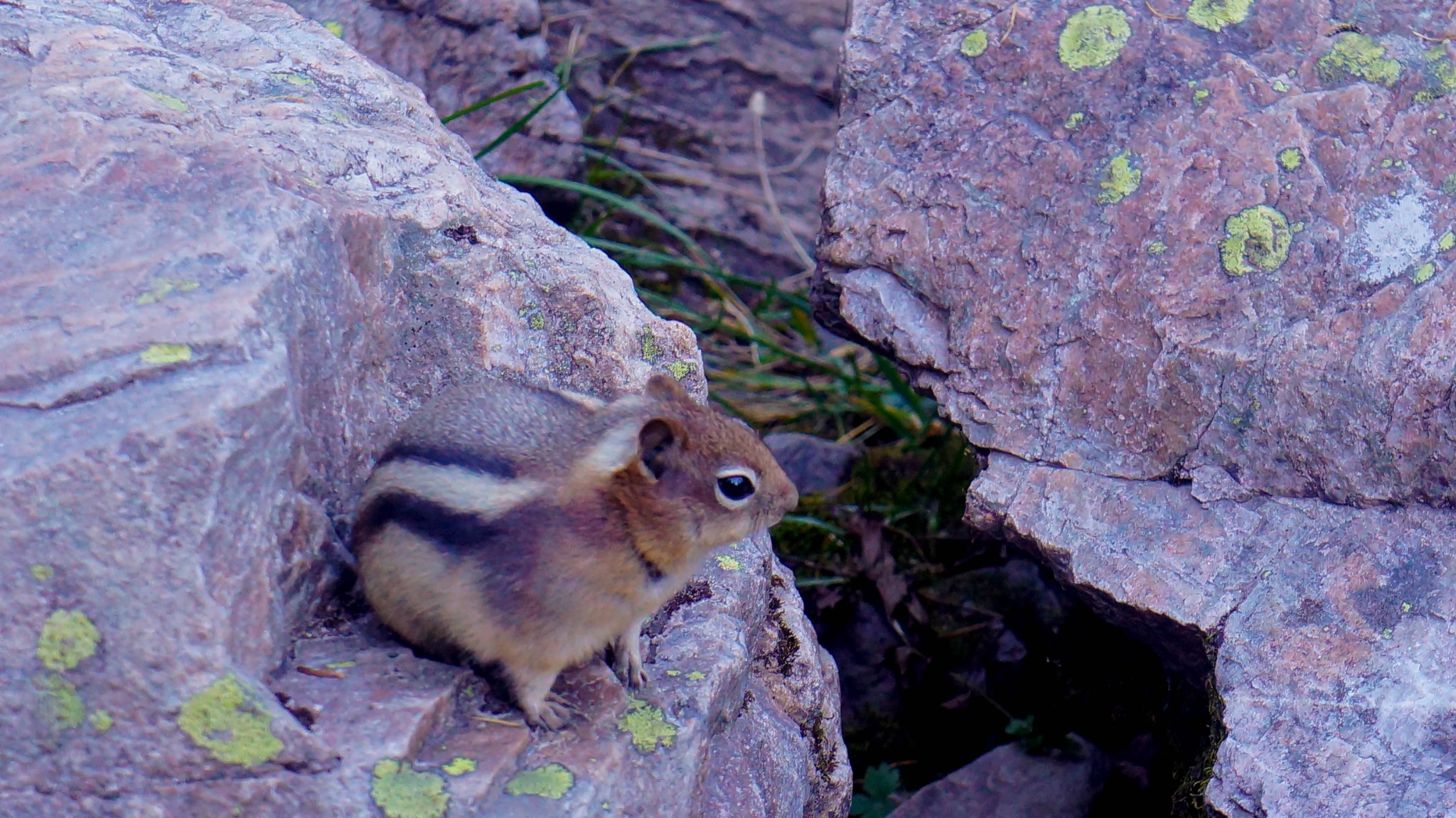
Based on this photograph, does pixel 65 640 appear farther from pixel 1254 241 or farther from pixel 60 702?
pixel 1254 241

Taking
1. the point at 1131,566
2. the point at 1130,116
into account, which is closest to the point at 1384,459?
the point at 1131,566

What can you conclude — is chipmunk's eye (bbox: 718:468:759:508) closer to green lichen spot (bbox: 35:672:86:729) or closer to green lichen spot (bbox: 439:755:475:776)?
green lichen spot (bbox: 439:755:475:776)

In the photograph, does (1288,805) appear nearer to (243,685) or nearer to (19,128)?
(243,685)

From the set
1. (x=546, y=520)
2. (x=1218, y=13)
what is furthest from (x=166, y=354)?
(x=1218, y=13)

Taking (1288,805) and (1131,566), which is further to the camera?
(1131,566)

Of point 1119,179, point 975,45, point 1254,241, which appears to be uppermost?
point 975,45

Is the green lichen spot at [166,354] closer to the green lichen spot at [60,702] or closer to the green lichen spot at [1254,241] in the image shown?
the green lichen spot at [60,702]

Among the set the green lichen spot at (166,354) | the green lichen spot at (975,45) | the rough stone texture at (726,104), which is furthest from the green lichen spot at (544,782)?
the rough stone texture at (726,104)
